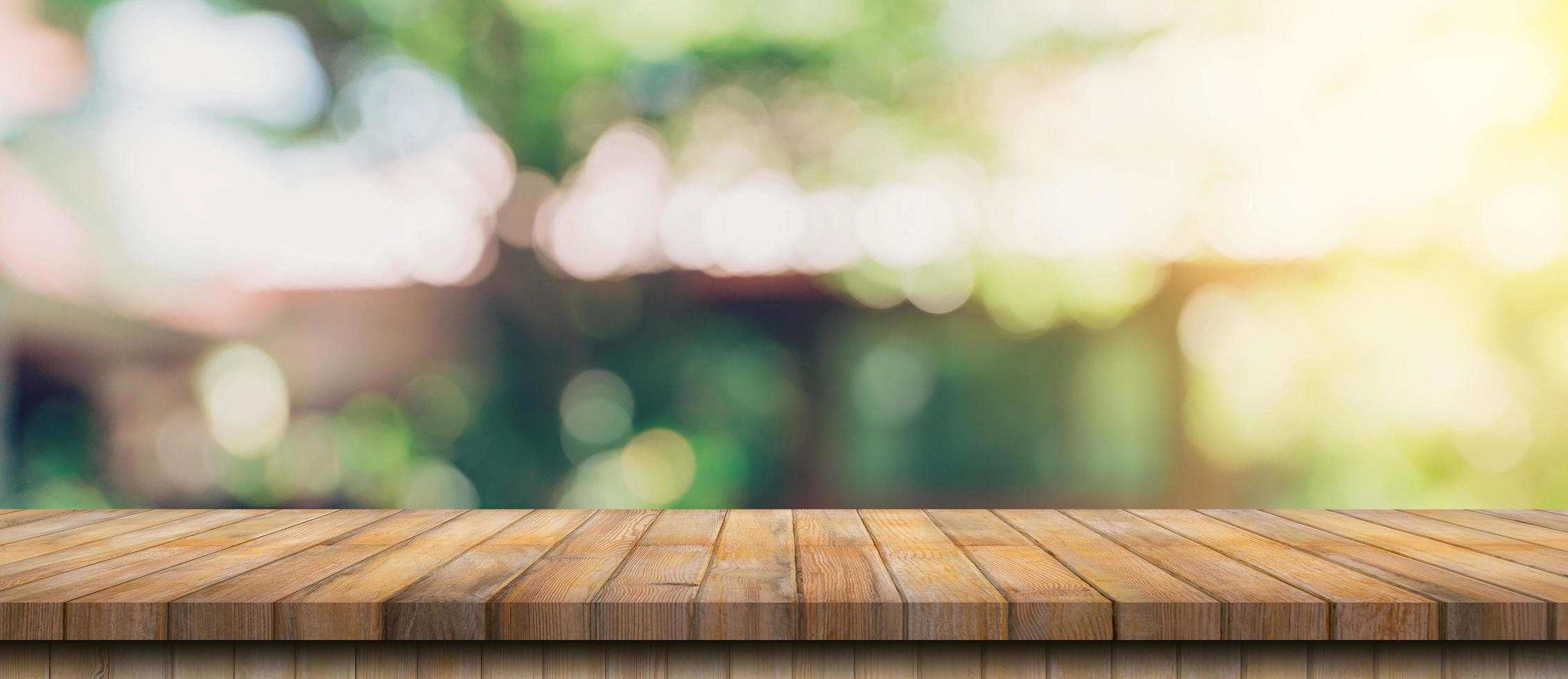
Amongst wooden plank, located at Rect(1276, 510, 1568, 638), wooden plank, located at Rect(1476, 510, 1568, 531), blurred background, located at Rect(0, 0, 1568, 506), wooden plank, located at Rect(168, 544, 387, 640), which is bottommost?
wooden plank, located at Rect(168, 544, 387, 640)

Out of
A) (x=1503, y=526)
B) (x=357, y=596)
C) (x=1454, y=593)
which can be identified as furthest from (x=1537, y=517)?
(x=357, y=596)

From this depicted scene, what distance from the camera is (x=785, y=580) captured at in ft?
5.16

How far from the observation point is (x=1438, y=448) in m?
2.58

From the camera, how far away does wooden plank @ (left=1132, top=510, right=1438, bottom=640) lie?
143 cm

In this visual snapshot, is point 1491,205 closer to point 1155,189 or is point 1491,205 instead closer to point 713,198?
point 1155,189

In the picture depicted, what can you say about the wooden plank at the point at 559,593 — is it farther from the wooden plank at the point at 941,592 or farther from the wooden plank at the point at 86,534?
the wooden plank at the point at 86,534

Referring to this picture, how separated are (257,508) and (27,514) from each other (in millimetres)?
460

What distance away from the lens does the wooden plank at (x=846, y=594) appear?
4.70 ft

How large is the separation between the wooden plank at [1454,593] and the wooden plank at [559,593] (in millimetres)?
1087

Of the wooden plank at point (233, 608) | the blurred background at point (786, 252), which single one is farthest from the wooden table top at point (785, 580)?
the blurred background at point (786, 252)

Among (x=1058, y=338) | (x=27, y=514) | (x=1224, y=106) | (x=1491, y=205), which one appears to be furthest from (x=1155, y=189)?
(x=27, y=514)

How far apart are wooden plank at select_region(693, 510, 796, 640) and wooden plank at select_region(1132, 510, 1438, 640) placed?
689mm

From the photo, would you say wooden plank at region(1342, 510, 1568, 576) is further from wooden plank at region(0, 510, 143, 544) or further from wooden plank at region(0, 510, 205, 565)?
wooden plank at region(0, 510, 143, 544)

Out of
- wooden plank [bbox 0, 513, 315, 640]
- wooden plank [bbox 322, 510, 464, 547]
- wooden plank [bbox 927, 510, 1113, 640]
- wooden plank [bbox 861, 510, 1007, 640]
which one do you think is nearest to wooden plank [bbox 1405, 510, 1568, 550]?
wooden plank [bbox 927, 510, 1113, 640]
